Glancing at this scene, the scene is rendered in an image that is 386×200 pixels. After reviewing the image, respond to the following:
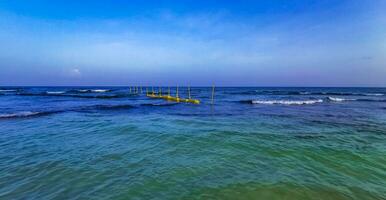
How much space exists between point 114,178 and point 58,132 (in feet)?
24.4

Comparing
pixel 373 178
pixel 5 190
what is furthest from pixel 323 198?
pixel 5 190

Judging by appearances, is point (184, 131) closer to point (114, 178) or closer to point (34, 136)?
point (114, 178)

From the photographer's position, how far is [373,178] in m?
5.78

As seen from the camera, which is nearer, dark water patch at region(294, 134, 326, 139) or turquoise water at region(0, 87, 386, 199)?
turquoise water at region(0, 87, 386, 199)

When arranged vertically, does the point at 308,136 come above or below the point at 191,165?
below

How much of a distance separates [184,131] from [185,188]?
20.8ft

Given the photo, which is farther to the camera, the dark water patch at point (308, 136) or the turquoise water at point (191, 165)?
the dark water patch at point (308, 136)

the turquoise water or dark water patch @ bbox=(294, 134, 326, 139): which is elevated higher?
the turquoise water

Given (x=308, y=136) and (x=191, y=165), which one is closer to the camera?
(x=191, y=165)

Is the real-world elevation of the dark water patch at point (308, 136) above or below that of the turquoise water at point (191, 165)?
below

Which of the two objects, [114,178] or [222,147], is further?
[222,147]

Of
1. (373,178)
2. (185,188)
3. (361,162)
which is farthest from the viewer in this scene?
(361,162)

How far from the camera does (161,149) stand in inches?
321

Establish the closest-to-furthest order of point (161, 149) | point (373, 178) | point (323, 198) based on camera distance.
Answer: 1. point (323, 198)
2. point (373, 178)
3. point (161, 149)
